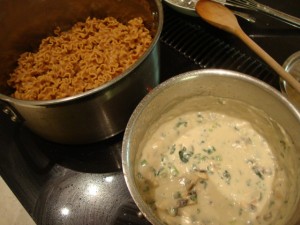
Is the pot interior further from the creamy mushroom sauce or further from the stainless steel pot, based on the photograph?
the creamy mushroom sauce

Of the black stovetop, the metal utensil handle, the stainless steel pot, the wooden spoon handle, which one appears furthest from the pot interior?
the metal utensil handle

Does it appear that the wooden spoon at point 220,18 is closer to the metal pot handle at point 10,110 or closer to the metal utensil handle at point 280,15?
the metal utensil handle at point 280,15

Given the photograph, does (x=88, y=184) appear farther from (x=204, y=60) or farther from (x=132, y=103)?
(x=204, y=60)

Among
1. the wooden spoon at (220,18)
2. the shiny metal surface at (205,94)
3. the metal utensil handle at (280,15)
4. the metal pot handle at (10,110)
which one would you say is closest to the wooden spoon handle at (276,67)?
the wooden spoon at (220,18)

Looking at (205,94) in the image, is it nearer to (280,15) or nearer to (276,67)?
(276,67)

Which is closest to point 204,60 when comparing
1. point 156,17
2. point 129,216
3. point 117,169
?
point 156,17

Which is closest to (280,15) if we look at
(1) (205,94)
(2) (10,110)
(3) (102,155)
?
(1) (205,94)
